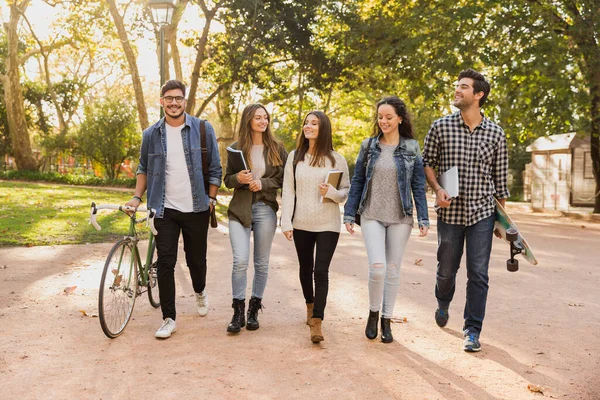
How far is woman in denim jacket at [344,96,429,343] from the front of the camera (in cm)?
518

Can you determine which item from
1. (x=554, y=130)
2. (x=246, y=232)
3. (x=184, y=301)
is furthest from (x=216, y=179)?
(x=554, y=130)

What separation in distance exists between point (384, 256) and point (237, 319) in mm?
1276

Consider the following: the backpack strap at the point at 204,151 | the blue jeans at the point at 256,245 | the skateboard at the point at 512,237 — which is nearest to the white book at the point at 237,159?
the backpack strap at the point at 204,151

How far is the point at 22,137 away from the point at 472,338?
31.7 metres

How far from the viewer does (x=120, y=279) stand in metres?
5.30

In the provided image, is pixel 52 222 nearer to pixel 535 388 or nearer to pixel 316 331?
pixel 316 331

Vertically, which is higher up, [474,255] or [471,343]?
[474,255]

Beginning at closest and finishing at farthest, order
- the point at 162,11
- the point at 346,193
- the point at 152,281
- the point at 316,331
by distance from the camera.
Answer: the point at 316,331, the point at 346,193, the point at 152,281, the point at 162,11

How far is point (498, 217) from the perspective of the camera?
5.17 m

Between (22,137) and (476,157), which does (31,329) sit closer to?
(476,157)

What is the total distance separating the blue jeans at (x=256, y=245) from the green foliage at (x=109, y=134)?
84.9 feet

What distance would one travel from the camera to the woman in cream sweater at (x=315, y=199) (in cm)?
529

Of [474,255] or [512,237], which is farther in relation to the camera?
[474,255]

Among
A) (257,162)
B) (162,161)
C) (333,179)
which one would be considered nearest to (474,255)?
(333,179)
